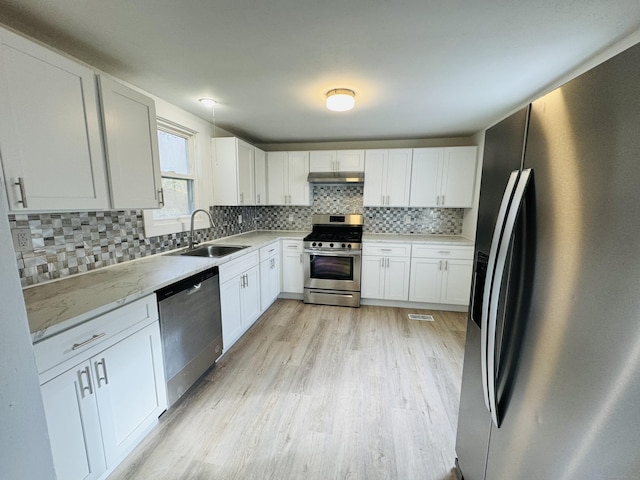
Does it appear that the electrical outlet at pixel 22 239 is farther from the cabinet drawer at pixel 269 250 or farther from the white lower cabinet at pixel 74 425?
the cabinet drawer at pixel 269 250

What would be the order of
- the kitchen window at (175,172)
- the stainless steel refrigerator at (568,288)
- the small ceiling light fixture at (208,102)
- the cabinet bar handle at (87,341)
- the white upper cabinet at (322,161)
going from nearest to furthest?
the stainless steel refrigerator at (568,288)
the cabinet bar handle at (87,341)
the small ceiling light fixture at (208,102)
the kitchen window at (175,172)
the white upper cabinet at (322,161)

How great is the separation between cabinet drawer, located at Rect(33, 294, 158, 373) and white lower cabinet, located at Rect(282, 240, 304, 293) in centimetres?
229

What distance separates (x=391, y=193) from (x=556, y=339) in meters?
3.22

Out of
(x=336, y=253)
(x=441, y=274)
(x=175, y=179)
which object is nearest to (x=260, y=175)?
(x=175, y=179)

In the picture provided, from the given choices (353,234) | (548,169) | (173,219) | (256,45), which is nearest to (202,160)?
(173,219)

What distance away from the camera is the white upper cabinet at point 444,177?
3521 mm

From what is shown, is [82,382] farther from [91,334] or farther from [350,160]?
[350,160]

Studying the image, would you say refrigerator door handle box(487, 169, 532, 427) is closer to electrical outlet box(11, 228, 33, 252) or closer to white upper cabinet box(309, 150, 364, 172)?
electrical outlet box(11, 228, 33, 252)

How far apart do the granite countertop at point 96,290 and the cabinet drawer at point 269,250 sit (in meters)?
0.95

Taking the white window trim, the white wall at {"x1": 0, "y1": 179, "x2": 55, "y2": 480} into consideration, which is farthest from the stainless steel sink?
the white wall at {"x1": 0, "y1": 179, "x2": 55, "y2": 480}

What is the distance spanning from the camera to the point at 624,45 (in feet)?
4.87

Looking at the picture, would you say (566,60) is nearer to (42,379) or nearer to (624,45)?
(624,45)

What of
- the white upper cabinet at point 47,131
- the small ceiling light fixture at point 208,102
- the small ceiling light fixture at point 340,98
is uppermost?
the small ceiling light fixture at point 208,102

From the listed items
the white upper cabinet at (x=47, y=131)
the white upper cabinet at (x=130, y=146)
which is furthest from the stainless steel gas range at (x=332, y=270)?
the white upper cabinet at (x=47, y=131)
